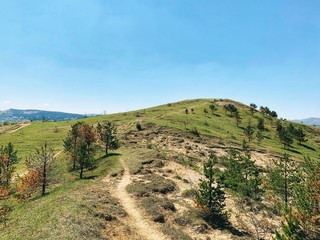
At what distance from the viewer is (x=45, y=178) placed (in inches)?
1902

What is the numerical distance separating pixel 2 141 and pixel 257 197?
102m

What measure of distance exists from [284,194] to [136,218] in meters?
25.2

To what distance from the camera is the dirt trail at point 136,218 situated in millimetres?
33156

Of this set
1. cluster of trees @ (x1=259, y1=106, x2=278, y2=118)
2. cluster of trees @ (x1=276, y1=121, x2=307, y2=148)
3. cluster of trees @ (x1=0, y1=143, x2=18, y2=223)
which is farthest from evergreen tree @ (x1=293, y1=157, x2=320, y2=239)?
cluster of trees @ (x1=259, y1=106, x2=278, y2=118)

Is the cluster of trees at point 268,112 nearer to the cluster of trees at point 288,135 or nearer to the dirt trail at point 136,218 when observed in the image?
the cluster of trees at point 288,135

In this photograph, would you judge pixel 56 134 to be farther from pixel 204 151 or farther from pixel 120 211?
pixel 120 211

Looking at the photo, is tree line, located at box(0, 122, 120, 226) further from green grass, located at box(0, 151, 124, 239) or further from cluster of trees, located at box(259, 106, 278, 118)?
cluster of trees, located at box(259, 106, 278, 118)

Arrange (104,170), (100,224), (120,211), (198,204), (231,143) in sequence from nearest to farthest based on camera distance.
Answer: (100,224)
(120,211)
(198,204)
(104,170)
(231,143)

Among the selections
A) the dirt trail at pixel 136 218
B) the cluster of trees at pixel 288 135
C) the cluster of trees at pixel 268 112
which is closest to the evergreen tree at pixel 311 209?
the dirt trail at pixel 136 218

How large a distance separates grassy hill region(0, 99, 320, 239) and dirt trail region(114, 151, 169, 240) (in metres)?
0.41

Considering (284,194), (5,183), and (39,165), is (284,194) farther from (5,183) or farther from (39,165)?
(5,183)

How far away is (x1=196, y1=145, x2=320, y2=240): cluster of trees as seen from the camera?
21469 mm

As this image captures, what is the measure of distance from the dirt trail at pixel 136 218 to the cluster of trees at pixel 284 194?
9190 millimetres

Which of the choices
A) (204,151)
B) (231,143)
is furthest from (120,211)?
(231,143)
